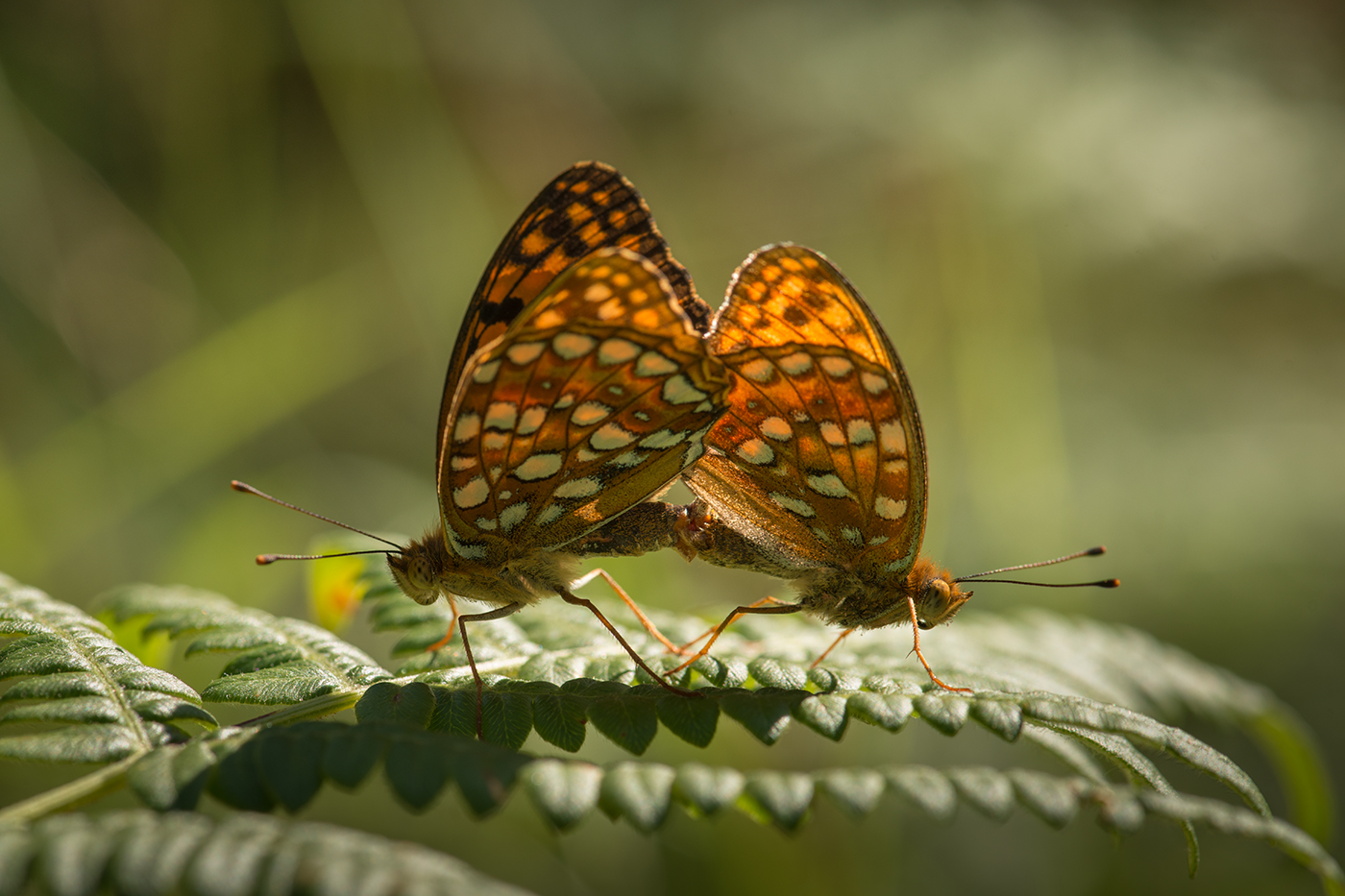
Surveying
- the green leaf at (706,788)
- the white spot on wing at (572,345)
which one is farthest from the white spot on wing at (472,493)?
the green leaf at (706,788)

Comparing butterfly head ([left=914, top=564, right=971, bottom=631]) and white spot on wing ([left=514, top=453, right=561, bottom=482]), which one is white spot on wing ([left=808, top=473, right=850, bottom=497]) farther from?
white spot on wing ([left=514, top=453, right=561, bottom=482])

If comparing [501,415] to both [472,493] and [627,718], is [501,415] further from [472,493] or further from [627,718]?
[627,718]

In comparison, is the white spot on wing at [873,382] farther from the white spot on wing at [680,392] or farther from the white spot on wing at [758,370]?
the white spot on wing at [680,392]

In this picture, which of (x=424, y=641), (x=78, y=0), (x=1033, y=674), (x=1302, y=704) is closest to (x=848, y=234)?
(x=1302, y=704)

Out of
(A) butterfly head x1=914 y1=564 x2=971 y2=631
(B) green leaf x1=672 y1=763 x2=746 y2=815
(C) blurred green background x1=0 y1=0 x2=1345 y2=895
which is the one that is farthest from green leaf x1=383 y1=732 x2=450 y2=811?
(C) blurred green background x1=0 y1=0 x2=1345 y2=895

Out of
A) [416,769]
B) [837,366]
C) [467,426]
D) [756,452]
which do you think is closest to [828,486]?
[756,452]

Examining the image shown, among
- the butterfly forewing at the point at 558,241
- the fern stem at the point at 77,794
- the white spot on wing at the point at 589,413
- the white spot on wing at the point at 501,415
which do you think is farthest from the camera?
the butterfly forewing at the point at 558,241

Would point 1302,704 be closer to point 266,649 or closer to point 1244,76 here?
point 1244,76
